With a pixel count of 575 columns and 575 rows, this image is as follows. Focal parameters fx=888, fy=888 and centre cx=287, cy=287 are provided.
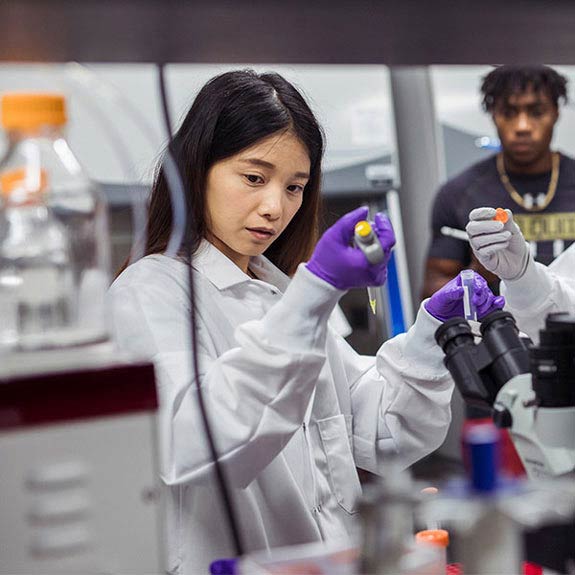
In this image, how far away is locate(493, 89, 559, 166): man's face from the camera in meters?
3.42

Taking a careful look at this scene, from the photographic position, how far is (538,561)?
98 cm

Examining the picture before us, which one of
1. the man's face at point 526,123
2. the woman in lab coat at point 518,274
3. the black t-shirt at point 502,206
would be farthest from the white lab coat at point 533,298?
the man's face at point 526,123

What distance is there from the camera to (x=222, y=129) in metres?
1.53

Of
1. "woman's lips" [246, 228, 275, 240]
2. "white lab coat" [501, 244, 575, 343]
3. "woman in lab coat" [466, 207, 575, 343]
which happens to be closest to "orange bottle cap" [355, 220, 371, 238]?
"woman's lips" [246, 228, 275, 240]

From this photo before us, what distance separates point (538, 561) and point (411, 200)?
3475 millimetres

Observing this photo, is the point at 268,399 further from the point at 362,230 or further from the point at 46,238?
the point at 46,238

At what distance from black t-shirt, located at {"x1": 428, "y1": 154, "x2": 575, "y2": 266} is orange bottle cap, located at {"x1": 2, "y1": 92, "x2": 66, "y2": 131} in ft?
8.56

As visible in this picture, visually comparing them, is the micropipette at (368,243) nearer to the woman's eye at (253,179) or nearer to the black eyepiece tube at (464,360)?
the black eyepiece tube at (464,360)

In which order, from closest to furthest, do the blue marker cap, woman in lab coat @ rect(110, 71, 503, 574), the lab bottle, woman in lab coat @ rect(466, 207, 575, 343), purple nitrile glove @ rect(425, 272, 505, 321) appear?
the blue marker cap, the lab bottle, woman in lab coat @ rect(110, 71, 503, 574), purple nitrile glove @ rect(425, 272, 505, 321), woman in lab coat @ rect(466, 207, 575, 343)

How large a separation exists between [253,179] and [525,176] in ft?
7.25

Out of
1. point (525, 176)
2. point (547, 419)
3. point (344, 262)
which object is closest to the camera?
point (547, 419)

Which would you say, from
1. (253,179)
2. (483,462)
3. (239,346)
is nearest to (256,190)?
(253,179)

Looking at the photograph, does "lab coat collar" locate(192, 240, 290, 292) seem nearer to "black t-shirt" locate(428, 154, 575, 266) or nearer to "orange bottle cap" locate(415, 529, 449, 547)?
"orange bottle cap" locate(415, 529, 449, 547)

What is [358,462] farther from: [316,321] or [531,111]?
[531,111]
